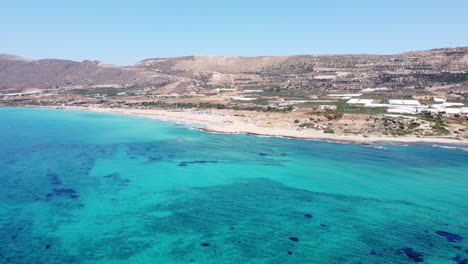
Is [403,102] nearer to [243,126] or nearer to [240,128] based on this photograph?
[243,126]

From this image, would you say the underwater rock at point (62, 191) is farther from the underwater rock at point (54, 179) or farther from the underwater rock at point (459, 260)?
the underwater rock at point (459, 260)

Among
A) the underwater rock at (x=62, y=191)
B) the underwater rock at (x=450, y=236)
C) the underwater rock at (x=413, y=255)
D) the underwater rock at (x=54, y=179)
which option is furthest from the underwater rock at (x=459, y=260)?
the underwater rock at (x=54, y=179)

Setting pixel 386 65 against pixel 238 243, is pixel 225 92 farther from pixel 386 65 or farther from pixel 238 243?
pixel 238 243

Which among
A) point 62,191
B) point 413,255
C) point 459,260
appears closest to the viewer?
point 459,260

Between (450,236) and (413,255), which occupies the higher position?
(450,236)

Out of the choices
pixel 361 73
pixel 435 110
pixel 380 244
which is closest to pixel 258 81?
pixel 361 73

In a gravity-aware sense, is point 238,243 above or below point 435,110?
below

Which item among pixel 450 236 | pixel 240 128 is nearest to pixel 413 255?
pixel 450 236

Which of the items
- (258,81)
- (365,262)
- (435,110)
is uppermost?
(258,81)
